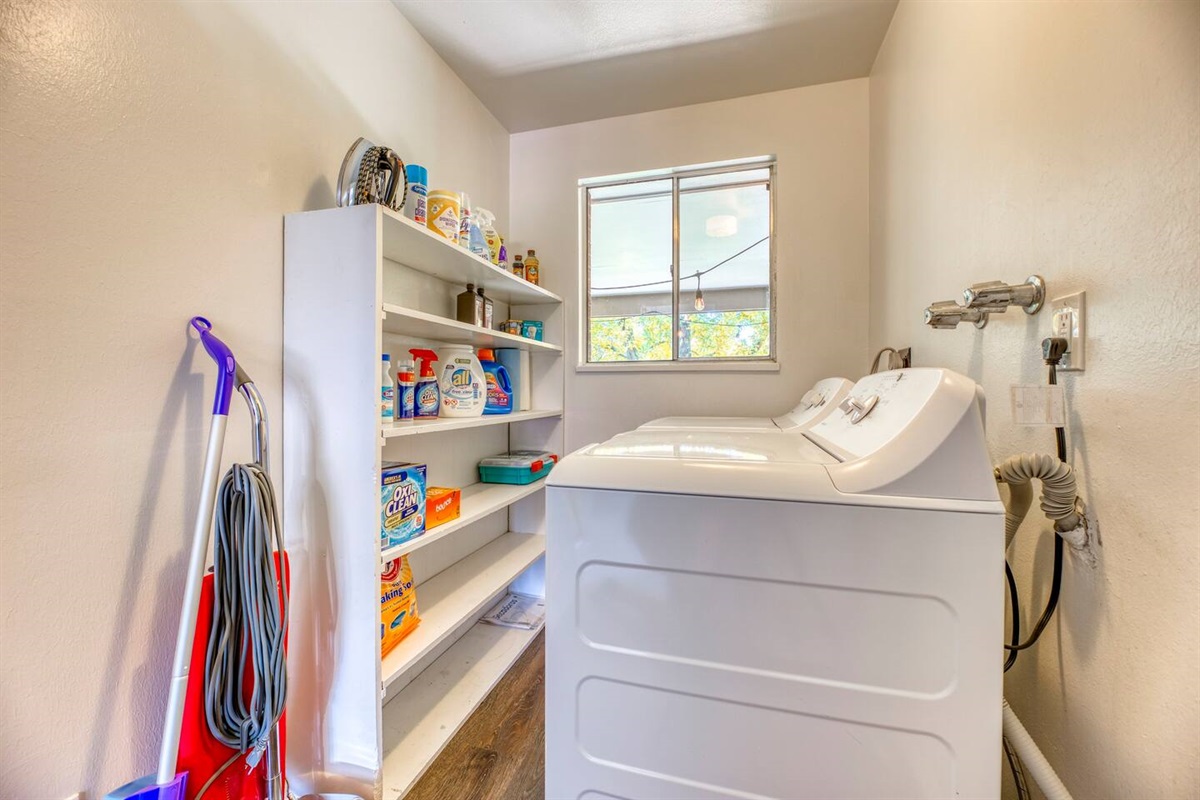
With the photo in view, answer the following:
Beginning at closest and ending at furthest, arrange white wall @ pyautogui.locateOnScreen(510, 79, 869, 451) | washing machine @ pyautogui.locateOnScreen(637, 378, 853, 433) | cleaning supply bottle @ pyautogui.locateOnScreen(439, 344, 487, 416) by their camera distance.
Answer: washing machine @ pyautogui.locateOnScreen(637, 378, 853, 433)
cleaning supply bottle @ pyautogui.locateOnScreen(439, 344, 487, 416)
white wall @ pyautogui.locateOnScreen(510, 79, 869, 451)

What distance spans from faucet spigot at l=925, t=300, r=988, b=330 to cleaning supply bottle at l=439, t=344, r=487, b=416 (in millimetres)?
1443

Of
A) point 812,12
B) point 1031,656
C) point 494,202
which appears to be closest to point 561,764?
point 1031,656

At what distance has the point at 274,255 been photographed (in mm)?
1202

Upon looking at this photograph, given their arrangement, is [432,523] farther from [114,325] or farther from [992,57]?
[992,57]

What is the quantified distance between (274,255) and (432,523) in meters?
0.91

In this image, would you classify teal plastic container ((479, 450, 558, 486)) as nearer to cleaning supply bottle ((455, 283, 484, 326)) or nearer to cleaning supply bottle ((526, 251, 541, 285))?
cleaning supply bottle ((455, 283, 484, 326))

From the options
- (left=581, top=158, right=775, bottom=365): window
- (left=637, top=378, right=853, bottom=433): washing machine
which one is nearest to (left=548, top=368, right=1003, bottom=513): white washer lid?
(left=637, top=378, right=853, bottom=433): washing machine

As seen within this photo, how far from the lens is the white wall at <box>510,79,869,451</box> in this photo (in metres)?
2.16

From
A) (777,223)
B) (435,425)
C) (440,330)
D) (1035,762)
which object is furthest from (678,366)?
(1035,762)

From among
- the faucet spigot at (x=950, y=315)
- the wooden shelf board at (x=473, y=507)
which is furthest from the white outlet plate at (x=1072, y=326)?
the wooden shelf board at (x=473, y=507)

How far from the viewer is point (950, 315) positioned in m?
1.04

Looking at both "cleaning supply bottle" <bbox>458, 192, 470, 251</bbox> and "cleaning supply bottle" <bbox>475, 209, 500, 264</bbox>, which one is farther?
"cleaning supply bottle" <bbox>475, 209, 500, 264</bbox>

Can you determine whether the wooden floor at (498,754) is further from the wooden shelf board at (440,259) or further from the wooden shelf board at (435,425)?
the wooden shelf board at (440,259)

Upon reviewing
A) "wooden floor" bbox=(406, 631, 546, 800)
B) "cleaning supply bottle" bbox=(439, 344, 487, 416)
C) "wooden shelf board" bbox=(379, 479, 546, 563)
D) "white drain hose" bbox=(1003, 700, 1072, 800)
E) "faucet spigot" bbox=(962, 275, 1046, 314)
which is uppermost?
"faucet spigot" bbox=(962, 275, 1046, 314)
